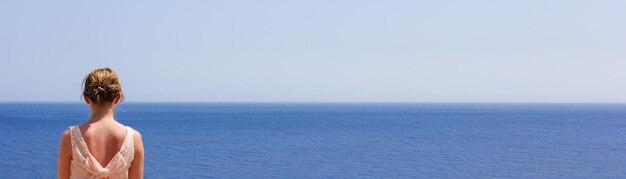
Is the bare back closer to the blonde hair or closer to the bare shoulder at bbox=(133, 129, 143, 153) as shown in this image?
the bare shoulder at bbox=(133, 129, 143, 153)

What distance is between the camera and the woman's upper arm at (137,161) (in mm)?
3713

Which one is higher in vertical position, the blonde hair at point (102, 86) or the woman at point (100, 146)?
the blonde hair at point (102, 86)

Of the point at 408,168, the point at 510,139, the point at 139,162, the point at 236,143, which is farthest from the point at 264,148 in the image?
the point at 139,162

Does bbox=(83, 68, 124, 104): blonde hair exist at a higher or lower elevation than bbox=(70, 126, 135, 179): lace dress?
higher

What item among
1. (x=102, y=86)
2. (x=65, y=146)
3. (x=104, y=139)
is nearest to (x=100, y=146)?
(x=104, y=139)

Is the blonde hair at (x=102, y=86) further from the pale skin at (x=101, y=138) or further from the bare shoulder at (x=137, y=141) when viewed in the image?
the bare shoulder at (x=137, y=141)

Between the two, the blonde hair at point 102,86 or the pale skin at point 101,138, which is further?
the pale skin at point 101,138

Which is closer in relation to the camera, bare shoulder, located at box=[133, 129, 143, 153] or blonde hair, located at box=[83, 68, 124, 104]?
blonde hair, located at box=[83, 68, 124, 104]

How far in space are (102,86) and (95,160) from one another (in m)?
0.40

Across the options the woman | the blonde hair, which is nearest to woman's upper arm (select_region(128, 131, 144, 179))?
the woman

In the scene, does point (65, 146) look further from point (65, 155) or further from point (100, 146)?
point (100, 146)

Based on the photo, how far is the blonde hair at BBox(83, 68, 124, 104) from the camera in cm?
348

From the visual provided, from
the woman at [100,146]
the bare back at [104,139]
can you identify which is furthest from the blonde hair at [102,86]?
the bare back at [104,139]

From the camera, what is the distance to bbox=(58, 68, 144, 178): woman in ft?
12.0
